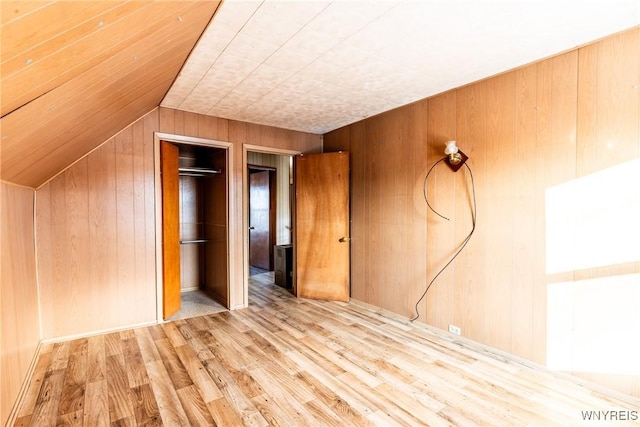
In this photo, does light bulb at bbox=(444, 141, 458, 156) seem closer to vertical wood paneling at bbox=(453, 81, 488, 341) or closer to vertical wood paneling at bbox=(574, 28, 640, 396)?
vertical wood paneling at bbox=(453, 81, 488, 341)

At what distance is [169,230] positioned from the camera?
3.51 m

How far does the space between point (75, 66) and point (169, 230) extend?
2.44 meters

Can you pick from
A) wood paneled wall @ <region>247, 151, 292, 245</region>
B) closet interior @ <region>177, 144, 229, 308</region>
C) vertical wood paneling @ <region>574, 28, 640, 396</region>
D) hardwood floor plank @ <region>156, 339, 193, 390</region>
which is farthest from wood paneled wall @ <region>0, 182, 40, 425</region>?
vertical wood paneling @ <region>574, 28, 640, 396</region>

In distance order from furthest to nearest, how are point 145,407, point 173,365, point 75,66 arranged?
1. point 173,365
2. point 145,407
3. point 75,66

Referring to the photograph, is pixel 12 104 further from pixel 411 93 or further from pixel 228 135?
pixel 411 93

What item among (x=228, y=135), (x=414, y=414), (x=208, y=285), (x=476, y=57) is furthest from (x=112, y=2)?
(x=208, y=285)

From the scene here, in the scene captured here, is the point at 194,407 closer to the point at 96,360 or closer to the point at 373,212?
the point at 96,360

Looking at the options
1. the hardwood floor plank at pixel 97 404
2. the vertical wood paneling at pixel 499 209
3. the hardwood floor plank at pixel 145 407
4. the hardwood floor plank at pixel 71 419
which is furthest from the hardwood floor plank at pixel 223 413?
the vertical wood paneling at pixel 499 209

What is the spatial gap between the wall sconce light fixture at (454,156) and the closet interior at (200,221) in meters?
2.96

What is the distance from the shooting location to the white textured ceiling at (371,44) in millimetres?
1762

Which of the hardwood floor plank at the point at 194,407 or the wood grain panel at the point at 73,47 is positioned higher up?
the wood grain panel at the point at 73,47

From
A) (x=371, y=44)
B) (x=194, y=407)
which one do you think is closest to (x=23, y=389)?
(x=194, y=407)

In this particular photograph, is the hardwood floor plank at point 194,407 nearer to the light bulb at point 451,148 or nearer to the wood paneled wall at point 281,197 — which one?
the light bulb at point 451,148

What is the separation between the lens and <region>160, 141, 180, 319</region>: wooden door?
3424 millimetres
